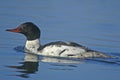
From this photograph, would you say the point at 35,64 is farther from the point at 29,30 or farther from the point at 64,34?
the point at 64,34

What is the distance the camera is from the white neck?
2169 cm

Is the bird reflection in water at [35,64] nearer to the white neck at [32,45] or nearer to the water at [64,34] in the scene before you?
the water at [64,34]

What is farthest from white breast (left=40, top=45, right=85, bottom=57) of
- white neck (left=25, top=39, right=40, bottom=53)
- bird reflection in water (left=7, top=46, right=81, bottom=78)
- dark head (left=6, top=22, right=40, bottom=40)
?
dark head (left=6, top=22, right=40, bottom=40)

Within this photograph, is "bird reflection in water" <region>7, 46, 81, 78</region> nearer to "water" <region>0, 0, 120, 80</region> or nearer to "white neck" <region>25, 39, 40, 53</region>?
"water" <region>0, 0, 120, 80</region>

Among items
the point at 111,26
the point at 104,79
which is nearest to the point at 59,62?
the point at 104,79

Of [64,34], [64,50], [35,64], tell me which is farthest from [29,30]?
[64,34]

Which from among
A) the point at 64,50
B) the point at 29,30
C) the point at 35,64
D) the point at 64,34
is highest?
the point at 64,34

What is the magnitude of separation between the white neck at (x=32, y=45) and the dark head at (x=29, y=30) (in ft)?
0.44

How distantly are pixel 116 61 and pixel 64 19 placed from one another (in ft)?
29.5

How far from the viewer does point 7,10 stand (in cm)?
3022

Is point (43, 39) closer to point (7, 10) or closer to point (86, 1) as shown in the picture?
point (7, 10)

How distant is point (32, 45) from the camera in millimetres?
21891

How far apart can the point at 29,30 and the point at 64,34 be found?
3.09 m

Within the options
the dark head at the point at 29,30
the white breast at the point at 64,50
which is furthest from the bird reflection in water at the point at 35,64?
the dark head at the point at 29,30
